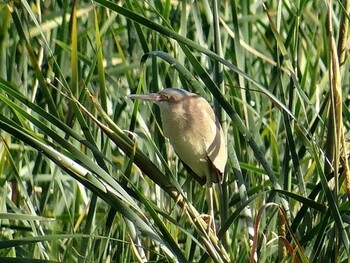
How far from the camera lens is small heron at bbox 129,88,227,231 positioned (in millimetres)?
2104

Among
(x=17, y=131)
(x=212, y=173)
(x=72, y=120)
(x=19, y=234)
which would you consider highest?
Result: (x=17, y=131)

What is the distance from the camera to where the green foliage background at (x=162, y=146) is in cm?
155

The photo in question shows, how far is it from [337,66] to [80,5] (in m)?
1.32

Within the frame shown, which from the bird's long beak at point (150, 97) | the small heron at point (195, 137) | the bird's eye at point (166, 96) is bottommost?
the small heron at point (195, 137)

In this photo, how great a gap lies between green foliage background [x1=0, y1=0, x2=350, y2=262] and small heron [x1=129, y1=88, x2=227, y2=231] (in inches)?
1.6

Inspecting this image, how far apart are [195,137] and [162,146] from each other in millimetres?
113

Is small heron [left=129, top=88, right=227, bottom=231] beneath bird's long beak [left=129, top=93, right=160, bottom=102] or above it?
beneath

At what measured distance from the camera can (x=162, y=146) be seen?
6.82 feet

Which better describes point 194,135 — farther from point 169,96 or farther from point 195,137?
point 169,96

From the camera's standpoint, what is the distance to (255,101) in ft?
7.99

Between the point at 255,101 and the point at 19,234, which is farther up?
the point at 255,101

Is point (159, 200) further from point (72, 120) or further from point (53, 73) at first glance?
point (53, 73)

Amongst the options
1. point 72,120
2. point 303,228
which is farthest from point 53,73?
point 303,228

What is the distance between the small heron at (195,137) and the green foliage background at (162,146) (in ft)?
0.13
